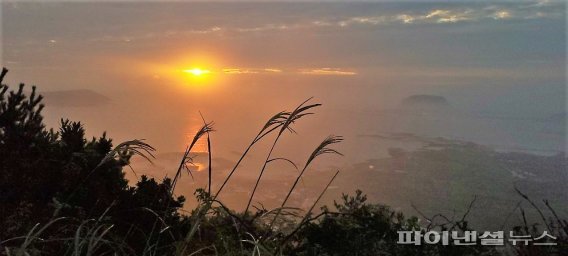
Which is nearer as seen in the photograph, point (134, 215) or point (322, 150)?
point (322, 150)

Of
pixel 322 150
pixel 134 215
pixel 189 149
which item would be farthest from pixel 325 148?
pixel 134 215

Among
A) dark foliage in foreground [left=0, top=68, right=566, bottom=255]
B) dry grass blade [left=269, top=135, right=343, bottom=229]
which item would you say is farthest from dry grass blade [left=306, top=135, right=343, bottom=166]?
dark foliage in foreground [left=0, top=68, right=566, bottom=255]

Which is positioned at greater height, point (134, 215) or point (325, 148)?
point (325, 148)

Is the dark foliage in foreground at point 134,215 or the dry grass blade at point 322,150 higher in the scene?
the dry grass blade at point 322,150

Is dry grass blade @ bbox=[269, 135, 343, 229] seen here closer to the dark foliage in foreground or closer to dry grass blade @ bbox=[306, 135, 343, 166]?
dry grass blade @ bbox=[306, 135, 343, 166]

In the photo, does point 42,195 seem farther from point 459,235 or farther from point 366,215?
point 459,235

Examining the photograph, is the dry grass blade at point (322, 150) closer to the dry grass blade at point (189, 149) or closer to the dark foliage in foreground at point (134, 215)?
the dark foliage in foreground at point (134, 215)

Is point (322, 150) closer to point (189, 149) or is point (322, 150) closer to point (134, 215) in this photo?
point (189, 149)

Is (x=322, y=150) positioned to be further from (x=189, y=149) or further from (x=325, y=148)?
(x=189, y=149)

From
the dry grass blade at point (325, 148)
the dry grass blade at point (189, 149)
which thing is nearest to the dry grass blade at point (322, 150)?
the dry grass blade at point (325, 148)

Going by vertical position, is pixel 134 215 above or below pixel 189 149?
below

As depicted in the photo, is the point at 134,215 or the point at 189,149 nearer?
the point at 189,149
